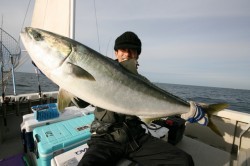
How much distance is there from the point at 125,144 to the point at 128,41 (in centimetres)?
189

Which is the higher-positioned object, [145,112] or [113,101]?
[113,101]

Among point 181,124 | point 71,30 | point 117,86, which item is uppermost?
point 71,30

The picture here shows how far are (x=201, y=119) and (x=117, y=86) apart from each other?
1393 mm

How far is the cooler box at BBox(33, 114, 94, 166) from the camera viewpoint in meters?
2.81

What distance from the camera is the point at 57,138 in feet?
10.2

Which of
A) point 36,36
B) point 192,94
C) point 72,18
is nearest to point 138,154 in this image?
point 36,36

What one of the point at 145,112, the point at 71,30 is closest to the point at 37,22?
the point at 71,30

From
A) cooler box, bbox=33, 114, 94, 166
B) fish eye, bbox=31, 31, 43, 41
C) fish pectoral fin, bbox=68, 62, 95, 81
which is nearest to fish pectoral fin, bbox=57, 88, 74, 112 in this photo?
fish pectoral fin, bbox=68, 62, 95, 81

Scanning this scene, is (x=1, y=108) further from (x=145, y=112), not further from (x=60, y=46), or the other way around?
(x=145, y=112)

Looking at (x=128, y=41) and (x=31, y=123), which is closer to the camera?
(x=128, y=41)

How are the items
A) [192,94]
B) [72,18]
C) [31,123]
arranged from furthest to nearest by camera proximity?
[192,94] → [72,18] → [31,123]

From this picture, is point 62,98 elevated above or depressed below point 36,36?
below

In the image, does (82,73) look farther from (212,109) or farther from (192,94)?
(192,94)

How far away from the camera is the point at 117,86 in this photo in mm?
2090
